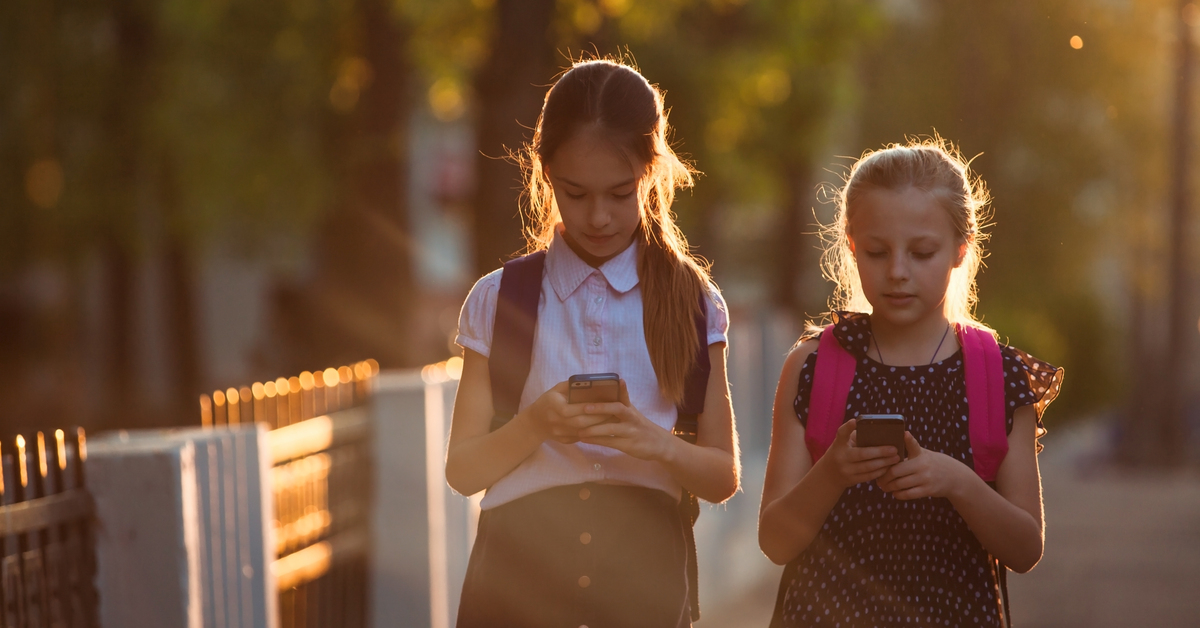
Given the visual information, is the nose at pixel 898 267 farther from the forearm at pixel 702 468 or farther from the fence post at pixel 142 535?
the fence post at pixel 142 535

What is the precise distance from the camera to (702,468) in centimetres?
263

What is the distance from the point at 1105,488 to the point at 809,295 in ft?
23.3

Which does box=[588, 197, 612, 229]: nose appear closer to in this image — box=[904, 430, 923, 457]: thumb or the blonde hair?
the blonde hair

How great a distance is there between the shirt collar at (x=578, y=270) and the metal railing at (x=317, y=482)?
2.12 metres

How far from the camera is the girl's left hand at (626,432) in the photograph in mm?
2430

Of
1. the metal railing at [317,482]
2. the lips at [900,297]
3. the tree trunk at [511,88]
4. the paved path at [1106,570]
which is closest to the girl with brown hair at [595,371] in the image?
the lips at [900,297]

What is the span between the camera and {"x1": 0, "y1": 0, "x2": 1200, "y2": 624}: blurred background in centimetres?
1312

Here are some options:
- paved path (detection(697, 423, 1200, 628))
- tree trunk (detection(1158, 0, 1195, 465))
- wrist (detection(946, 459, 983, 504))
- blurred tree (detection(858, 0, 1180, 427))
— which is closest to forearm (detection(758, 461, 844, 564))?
wrist (detection(946, 459, 983, 504))

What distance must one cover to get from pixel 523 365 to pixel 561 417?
311 mm

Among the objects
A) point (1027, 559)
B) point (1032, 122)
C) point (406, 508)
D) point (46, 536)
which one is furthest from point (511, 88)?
point (1032, 122)

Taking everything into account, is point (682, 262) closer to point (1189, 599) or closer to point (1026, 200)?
point (1189, 599)

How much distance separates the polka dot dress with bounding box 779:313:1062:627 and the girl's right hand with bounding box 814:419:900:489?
0.26m

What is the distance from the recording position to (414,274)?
1339 centimetres

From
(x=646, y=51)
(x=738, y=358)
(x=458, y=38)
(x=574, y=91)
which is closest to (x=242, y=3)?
(x=458, y=38)
